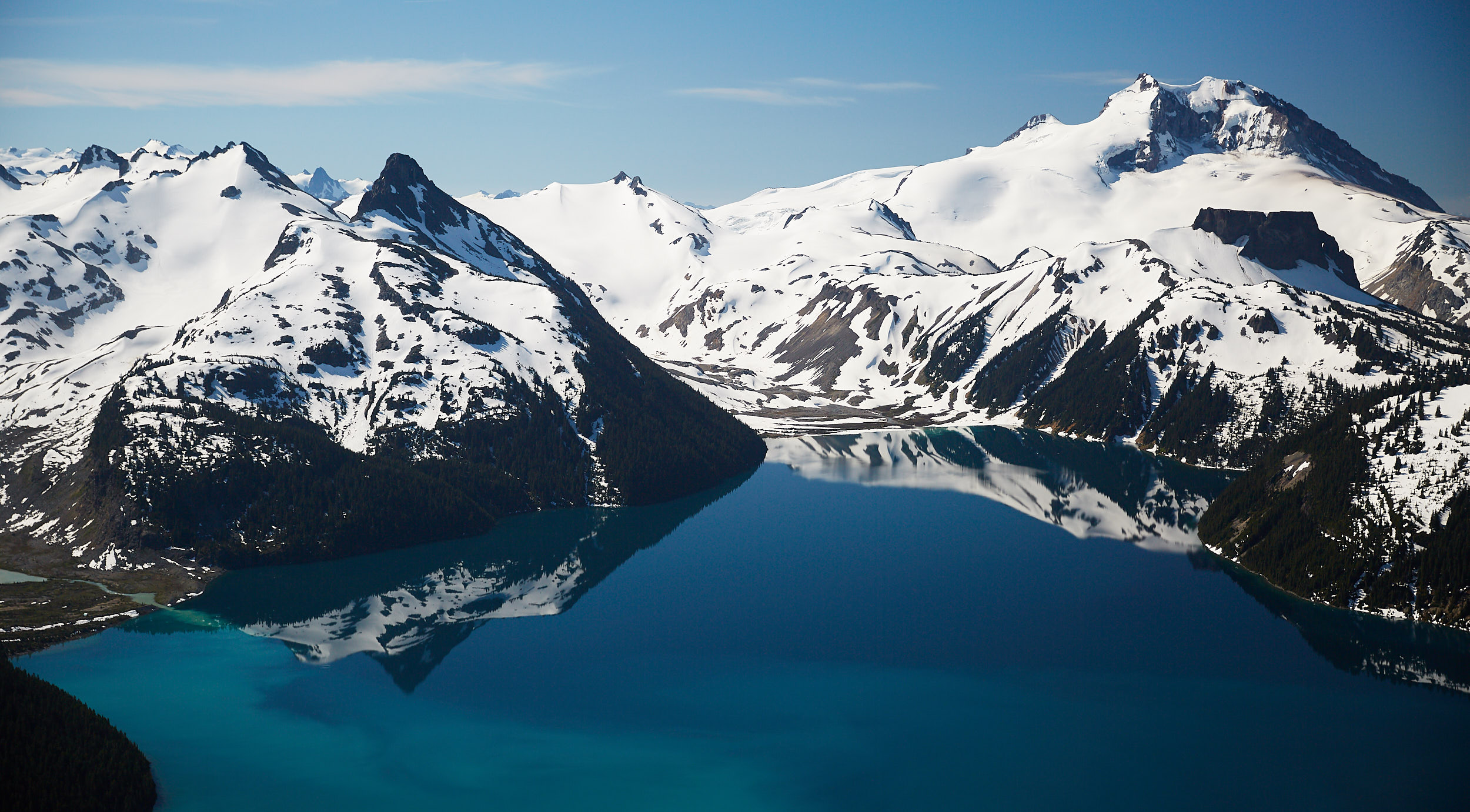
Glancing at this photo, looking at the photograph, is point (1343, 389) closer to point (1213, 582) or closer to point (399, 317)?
point (1213, 582)

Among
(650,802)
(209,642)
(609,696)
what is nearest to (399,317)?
(209,642)

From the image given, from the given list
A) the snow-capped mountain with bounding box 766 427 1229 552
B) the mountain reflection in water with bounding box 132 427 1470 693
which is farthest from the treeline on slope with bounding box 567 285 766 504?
the snow-capped mountain with bounding box 766 427 1229 552

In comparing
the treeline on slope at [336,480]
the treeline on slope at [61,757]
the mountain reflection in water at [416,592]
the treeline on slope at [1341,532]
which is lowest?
the treeline on slope at [61,757]

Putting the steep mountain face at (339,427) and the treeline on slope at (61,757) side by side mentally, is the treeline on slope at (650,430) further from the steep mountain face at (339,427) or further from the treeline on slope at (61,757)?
the treeline on slope at (61,757)

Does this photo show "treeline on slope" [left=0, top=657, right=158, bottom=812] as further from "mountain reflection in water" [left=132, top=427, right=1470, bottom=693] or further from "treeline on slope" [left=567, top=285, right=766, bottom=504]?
"treeline on slope" [left=567, top=285, right=766, bottom=504]

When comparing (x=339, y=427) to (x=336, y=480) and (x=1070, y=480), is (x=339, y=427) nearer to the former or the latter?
(x=336, y=480)

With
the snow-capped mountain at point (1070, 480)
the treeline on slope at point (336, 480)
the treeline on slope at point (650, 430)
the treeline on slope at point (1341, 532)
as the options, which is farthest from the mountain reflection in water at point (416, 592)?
the treeline on slope at point (1341, 532)

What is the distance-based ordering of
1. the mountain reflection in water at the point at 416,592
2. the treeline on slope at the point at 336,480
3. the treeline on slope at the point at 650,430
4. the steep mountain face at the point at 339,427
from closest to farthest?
the mountain reflection in water at the point at 416,592
the treeline on slope at the point at 336,480
the steep mountain face at the point at 339,427
the treeline on slope at the point at 650,430
